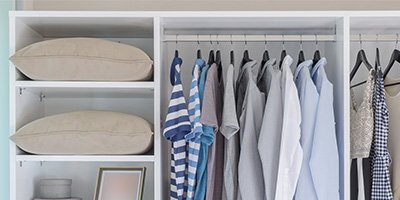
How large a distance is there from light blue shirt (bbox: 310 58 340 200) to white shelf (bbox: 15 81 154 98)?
686mm

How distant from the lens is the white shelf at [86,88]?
6.63ft

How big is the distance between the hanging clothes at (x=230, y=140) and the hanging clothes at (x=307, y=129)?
0.26m

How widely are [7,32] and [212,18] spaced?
0.89 metres

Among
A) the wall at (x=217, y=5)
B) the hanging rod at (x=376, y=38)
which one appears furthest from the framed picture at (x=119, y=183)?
the hanging rod at (x=376, y=38)

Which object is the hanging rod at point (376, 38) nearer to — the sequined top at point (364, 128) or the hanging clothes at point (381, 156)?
the sequined top at point (364, 128)

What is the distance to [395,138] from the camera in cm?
206

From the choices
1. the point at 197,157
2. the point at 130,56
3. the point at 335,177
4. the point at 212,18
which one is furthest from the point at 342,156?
the point at 130,56

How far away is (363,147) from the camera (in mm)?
1994

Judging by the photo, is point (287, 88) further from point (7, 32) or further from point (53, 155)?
point (7, 32)

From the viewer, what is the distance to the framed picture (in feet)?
6.93

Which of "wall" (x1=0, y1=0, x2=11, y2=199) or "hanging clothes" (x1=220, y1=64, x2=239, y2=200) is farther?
"wall" (x1=0, y1=0, x2=11, y2=199)

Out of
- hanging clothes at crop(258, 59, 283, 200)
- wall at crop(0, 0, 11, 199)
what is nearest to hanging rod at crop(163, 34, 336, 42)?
hanging clothes at crop(258, 59, 283, 200)

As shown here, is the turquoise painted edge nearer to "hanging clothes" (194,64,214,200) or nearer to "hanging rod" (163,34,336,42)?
"hanging rod" (163,34,336,42)

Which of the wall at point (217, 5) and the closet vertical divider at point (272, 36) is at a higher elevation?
the wall at point (217, 5)
